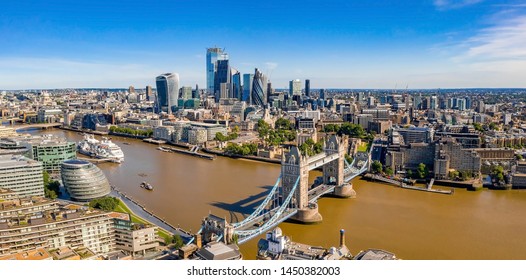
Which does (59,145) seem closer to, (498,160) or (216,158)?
(216,158)

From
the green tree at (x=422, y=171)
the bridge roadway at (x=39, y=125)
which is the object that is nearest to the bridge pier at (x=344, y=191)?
the green tree at (x=422, y=171)

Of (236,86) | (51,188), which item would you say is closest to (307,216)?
(51,188)

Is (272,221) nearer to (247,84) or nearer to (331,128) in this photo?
(331,128)

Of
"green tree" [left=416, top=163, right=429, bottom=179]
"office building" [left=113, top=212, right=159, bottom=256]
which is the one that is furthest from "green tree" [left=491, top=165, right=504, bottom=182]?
"office building" [left=113, top=212, right=159, bottom=256]

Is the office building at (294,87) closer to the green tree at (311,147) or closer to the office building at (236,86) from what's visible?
the office building at (236,86)

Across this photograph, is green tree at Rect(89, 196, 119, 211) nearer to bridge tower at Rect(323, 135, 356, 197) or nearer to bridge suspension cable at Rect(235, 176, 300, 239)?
bridge suspension cable at Rect(235, 176, 300, 239)

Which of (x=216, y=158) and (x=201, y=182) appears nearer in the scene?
(x=201, y=182)

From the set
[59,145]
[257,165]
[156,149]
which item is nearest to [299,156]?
[257,165]
